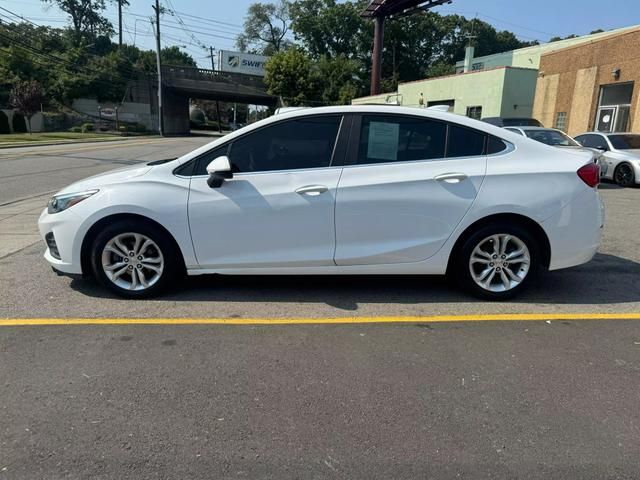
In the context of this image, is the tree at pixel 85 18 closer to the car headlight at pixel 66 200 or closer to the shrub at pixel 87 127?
the shrub at pixel 87 127

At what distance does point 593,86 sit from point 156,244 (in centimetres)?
2177

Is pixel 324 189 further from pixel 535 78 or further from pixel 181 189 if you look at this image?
pixel 535 78

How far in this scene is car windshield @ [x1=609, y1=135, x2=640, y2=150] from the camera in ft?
46.4

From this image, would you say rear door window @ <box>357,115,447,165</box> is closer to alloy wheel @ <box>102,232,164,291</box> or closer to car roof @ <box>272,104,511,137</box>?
car roof @ <box>272,104,511,137</box>

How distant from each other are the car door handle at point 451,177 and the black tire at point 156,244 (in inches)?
93.7

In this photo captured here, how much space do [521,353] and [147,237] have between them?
3.16 m

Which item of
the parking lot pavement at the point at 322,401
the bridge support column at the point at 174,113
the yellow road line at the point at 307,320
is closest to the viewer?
the parking lot pavement at the point at 322,401

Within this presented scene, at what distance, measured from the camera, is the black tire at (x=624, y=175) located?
521 inches

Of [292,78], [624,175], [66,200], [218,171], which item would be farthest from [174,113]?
[218,171]

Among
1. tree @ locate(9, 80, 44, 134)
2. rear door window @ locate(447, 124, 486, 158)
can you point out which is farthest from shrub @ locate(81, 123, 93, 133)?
rear door window @ locate(447, 124, 486, 158)

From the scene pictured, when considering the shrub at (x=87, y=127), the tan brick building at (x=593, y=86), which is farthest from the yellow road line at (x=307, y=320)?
the shrub at (x=87, y=127)

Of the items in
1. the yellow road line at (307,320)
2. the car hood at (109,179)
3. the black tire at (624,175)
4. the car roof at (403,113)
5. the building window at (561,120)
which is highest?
the building window at (561,120)

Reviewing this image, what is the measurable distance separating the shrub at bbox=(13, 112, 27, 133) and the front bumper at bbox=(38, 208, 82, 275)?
161 feet

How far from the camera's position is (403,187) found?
172 inches
